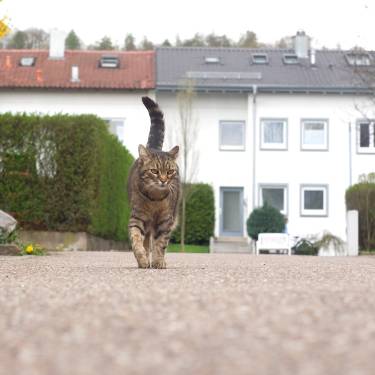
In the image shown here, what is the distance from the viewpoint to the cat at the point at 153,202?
30.2 feet

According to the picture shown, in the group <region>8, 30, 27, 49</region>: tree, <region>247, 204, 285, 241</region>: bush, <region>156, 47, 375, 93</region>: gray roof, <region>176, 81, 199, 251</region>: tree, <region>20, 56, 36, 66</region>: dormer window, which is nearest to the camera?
<region>247, 204, 285, 241</region>: bush

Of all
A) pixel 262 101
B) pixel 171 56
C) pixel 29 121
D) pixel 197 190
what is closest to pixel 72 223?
pixel 29 121

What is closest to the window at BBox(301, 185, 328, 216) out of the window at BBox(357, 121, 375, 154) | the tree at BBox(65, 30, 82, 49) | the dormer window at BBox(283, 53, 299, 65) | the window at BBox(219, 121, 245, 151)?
the window at BBox(357, 121, 375, 154)

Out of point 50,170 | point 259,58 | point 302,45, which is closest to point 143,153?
point 50,170

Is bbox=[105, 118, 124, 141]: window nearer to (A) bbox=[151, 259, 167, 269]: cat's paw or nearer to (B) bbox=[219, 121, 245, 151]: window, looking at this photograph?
(B) bbox=[219, 121, 245, 151]: window

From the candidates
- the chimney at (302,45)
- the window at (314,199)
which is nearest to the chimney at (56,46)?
the chimney at (302,45)

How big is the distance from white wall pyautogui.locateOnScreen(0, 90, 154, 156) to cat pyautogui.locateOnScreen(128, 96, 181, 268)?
99.2ft

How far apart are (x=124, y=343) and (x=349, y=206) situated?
93.3ft

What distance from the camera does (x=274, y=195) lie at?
40188 millimetres

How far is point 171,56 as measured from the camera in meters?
42.9

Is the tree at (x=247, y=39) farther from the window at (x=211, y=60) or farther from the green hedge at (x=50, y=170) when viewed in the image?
the green hedge at (x=50, y=170)

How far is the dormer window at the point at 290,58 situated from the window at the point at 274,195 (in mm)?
6398

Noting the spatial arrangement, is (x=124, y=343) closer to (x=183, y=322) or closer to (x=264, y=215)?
(x=183, y=322)

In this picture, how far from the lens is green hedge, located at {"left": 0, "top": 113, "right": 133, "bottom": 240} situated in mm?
21438
